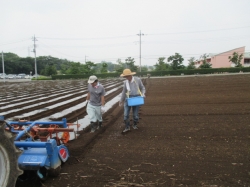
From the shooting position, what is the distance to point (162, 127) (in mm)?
5133

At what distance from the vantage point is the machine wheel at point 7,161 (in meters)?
2.20

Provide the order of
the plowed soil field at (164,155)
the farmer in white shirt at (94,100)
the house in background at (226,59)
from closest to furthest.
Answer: the plowed soil field at (164,155) < the farmer in white shirt at (94,100) < the house in background at (226,59)

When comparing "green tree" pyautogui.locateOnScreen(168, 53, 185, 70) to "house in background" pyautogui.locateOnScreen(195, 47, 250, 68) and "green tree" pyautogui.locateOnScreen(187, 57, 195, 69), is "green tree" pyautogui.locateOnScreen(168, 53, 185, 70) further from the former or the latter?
"house in background" pyautogui.locateOnScreen(195, 47, 250, 68)

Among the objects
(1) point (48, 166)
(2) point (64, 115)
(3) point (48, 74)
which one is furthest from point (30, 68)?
(1) point (48, 166)

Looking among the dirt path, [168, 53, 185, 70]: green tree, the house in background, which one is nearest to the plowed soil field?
the dirt path

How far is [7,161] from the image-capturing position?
2.21m

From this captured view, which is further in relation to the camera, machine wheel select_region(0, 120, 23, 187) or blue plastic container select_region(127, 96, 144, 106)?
blue plastic container select_region(127, 96, 144, 106)

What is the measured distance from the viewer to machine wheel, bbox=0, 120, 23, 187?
2197mm

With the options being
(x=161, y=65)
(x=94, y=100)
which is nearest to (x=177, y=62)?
(x=161, y=65)

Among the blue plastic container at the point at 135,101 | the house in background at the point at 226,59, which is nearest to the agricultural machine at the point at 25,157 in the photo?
the blue plastic container at the point at 135,101

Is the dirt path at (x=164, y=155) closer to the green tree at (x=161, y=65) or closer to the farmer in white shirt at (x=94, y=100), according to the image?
the farmer in white shirt at (x=94, y=100)

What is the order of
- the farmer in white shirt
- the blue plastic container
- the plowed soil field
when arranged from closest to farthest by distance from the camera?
the plowed soil field → the blue plastic container → the farmer in white shirt

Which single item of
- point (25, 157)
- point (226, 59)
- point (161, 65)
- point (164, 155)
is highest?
point (226, 59)

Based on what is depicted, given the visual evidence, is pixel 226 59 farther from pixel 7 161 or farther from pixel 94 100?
pixel 7 161
